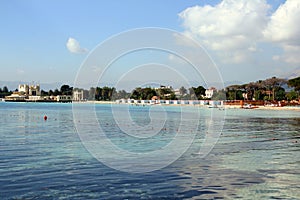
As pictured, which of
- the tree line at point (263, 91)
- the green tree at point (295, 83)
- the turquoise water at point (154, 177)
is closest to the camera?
the turquoise water at point (154, 177)

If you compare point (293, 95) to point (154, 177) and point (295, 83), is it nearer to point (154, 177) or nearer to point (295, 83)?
point (295, 83)

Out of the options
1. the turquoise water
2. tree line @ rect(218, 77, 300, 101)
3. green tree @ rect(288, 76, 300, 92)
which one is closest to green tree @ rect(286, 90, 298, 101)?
tree line @ rect(218, 77, 300, 101)

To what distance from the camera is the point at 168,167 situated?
16.5m

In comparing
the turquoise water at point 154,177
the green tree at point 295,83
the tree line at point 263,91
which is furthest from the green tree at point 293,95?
the turquoise water at point 154,177

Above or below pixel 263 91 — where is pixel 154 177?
below

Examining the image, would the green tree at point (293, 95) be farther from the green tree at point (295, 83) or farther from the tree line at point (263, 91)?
the green tree at point (295, 83)

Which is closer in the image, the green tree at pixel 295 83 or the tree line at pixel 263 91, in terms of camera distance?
the green tree at pixel 295 83

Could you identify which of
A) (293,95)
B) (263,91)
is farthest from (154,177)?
(263,91)

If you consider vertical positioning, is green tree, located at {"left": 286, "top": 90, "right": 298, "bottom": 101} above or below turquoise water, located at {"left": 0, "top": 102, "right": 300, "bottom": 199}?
above

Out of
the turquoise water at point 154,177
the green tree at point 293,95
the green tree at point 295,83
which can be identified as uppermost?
the green tree at point 295,83

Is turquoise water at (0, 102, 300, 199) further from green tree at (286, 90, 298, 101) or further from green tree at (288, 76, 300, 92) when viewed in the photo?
green tree at (286, 90, 298, 101)

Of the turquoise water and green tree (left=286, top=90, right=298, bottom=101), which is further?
green tree (left=286, top=90, right=298, bottom=101)

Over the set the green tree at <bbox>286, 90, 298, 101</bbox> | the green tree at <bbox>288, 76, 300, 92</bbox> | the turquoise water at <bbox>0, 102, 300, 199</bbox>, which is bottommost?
the turquoise water at <bbox>0, 102, 300, 199</bbox>

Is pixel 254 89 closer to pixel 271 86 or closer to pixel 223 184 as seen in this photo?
pixel 271 86
